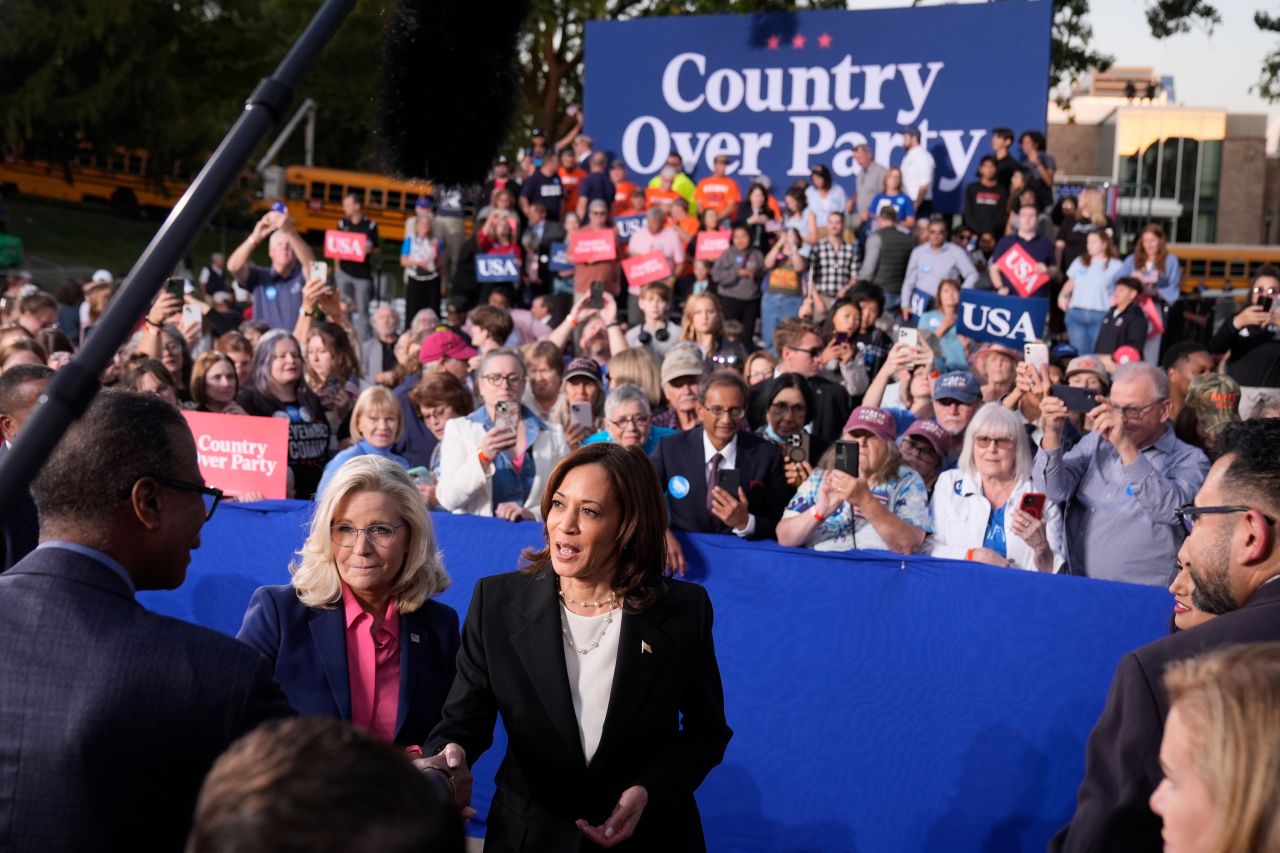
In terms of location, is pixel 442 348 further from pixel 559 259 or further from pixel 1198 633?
pixel 559 259

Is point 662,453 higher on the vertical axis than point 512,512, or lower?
higher

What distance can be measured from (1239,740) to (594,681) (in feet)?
7.70

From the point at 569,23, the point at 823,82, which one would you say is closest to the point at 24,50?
the point at 569,23

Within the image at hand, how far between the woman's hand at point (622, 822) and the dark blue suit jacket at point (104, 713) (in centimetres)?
143

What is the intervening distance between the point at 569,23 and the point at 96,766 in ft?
112

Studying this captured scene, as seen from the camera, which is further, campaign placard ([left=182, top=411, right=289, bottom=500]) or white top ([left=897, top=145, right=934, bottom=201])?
white top ([left=897, top=145, right=934, bottom=201])

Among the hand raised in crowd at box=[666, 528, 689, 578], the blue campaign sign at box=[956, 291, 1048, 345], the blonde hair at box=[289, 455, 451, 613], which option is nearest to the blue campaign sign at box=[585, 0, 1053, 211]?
the blue campaign sign at box=[956, 291, 1048, 345]

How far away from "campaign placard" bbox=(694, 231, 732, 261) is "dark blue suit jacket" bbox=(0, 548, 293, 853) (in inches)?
582

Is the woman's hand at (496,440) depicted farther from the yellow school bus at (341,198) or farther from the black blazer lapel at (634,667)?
the yellow school bus at (341,198)

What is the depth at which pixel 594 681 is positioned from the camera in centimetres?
427

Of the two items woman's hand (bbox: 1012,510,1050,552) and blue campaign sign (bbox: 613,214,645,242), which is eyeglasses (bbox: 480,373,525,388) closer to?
woman's hand (bbox: 1012,510,1050,552)

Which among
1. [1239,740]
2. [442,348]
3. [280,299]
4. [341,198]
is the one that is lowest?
[1239,740]

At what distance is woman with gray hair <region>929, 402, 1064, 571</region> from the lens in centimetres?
648

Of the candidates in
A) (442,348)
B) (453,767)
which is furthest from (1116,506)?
(442,348)
